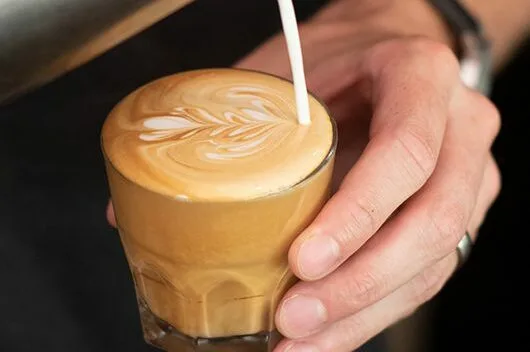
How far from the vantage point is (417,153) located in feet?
1.79

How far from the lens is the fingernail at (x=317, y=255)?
0.49 meters

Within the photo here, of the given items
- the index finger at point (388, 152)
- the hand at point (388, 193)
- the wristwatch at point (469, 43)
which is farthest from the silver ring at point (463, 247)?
the wristwatch at point (469, 43)

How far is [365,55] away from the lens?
671 millimetres

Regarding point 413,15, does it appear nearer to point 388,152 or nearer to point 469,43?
point 469,43

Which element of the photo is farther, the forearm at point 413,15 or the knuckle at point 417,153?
the forearm at point 413,15

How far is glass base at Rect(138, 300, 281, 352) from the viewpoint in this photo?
58cm

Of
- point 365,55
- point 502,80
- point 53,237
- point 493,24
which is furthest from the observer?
point 502,80

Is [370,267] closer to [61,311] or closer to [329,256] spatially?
[329,256]

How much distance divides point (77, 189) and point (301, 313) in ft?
1.17

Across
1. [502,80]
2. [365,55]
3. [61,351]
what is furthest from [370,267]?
[502,80]

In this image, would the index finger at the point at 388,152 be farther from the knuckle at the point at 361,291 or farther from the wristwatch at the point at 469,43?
the wristwatch at the point at 469,43

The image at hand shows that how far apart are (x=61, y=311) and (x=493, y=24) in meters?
A: 0.62

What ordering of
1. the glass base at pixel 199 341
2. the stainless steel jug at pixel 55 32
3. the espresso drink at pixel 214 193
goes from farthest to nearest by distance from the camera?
the glass base at pixel 199 341 < the espresso drink at pixel 214 193 < the stainless steel jug at pixel 55 32

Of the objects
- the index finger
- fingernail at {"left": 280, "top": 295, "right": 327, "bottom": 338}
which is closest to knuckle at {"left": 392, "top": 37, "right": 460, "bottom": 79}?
the index finger
